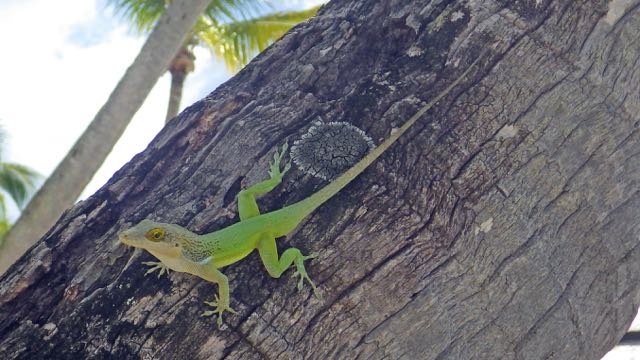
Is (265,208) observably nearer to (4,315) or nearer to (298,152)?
(298,152)

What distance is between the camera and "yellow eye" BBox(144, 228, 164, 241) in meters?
1.81

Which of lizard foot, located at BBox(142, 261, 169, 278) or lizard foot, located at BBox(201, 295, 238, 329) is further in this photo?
lizard foot, located at BBox(142, 261, 169, 278)

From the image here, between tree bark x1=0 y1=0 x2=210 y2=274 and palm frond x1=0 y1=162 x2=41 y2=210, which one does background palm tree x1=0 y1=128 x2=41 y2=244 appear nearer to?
palm frond x1=0 y1=162 x2=41 y2=210

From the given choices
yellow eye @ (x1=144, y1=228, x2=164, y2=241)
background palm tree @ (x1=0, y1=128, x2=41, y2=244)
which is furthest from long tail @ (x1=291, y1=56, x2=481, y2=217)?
background palm tree @ (x1=0, y1=128, x2=41, y2=244)

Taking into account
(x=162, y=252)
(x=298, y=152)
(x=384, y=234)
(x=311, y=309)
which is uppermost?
(x=298, y=152)

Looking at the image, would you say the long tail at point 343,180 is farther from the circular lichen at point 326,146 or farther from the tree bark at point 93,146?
the tree bark at point 93,146

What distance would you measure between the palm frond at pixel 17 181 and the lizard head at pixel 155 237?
451 inches

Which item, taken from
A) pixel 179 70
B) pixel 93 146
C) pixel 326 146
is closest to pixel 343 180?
pixel 326 146

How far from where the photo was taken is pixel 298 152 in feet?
6.33

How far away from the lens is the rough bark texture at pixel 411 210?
1.69 metres

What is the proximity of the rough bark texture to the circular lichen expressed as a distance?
4 centimetres

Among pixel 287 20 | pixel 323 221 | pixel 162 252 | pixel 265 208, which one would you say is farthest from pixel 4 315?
pixel 287 20

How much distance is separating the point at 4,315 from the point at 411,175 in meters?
1.36

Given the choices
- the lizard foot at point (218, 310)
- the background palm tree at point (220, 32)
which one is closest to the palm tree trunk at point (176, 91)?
the background palm tree at point (220, 32)
